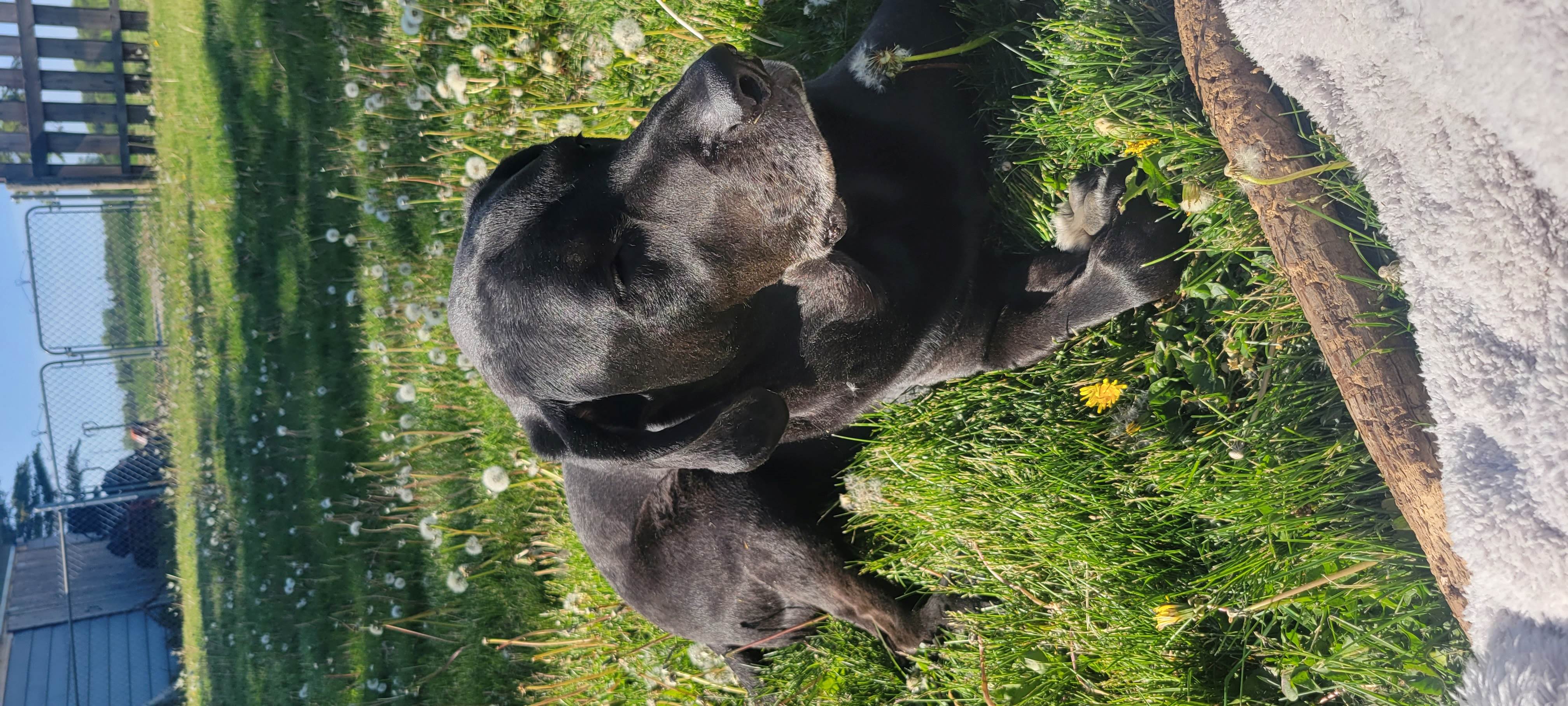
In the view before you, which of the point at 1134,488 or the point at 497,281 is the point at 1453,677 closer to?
the point at 1134,488

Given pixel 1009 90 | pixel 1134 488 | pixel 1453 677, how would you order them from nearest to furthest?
pixel 1453 677 → pixel 1134 488 → pixel 1009 90

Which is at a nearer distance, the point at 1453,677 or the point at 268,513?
the point at 1453,677

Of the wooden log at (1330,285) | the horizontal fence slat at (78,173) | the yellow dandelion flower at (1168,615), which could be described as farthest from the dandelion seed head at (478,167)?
the horizontal fence slat at (78,173)

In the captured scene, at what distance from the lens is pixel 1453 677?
1.94m

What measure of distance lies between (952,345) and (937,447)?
1.59 ft

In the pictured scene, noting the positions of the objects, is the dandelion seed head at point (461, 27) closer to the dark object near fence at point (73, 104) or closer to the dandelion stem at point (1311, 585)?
the dandelion stem at point (1311, 585)

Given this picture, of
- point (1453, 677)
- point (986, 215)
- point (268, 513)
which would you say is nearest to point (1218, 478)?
point (1453, 677)

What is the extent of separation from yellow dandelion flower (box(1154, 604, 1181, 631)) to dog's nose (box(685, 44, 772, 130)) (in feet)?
6.50

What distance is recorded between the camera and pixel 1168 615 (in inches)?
107

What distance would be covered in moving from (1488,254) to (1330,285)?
43 centimetres

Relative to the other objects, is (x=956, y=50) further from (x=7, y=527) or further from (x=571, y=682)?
(x=7, y=527)

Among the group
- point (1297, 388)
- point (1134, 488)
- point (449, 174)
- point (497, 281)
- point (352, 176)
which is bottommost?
point (352, 176)

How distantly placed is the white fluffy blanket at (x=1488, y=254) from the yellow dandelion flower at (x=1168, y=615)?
102 cm

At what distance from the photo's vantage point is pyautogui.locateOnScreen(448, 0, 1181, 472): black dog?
2.37 meters
